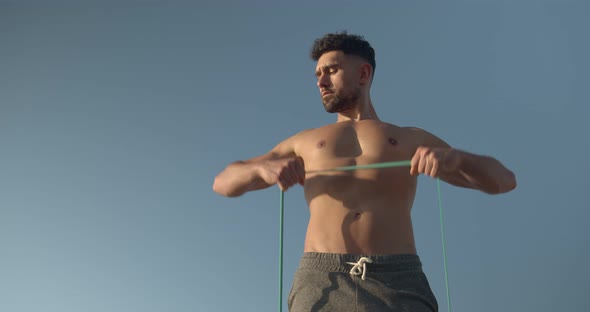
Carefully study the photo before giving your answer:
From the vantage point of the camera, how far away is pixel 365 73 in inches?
71.4

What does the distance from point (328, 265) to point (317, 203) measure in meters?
0.19

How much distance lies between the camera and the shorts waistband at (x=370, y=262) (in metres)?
1.39

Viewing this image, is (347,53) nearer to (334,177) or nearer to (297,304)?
(334,177)

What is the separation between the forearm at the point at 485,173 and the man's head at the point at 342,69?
18.3 inches

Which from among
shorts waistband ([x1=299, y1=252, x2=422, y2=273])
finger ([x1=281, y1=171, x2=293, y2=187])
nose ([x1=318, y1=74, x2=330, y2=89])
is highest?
nose ([x1=318, y1=74, x2=330, y2=89])

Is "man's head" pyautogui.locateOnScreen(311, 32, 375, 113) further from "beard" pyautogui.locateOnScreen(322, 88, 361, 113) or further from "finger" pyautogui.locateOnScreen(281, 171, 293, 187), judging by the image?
"finger" pyautogui.locateOnScreen(281, 171, 293, 187)

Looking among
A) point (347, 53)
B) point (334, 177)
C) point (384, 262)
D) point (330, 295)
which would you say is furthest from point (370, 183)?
point (347, 53)

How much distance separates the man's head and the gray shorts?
21.0 inches

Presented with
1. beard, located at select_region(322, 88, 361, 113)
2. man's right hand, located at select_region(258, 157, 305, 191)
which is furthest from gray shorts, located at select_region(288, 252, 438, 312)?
beard, located at select_region(322, 88, 361, 113)

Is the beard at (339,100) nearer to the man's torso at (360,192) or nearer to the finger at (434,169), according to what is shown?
the man's torso at (360,192)

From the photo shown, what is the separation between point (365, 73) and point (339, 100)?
6.6 inches

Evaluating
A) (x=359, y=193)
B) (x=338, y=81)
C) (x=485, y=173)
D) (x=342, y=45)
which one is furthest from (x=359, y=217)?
(x=342, y=45)

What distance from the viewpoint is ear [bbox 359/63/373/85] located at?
5.91ft

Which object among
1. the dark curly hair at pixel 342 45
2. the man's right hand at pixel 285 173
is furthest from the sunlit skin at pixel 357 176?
the dark curly hair at pixel 342 45
